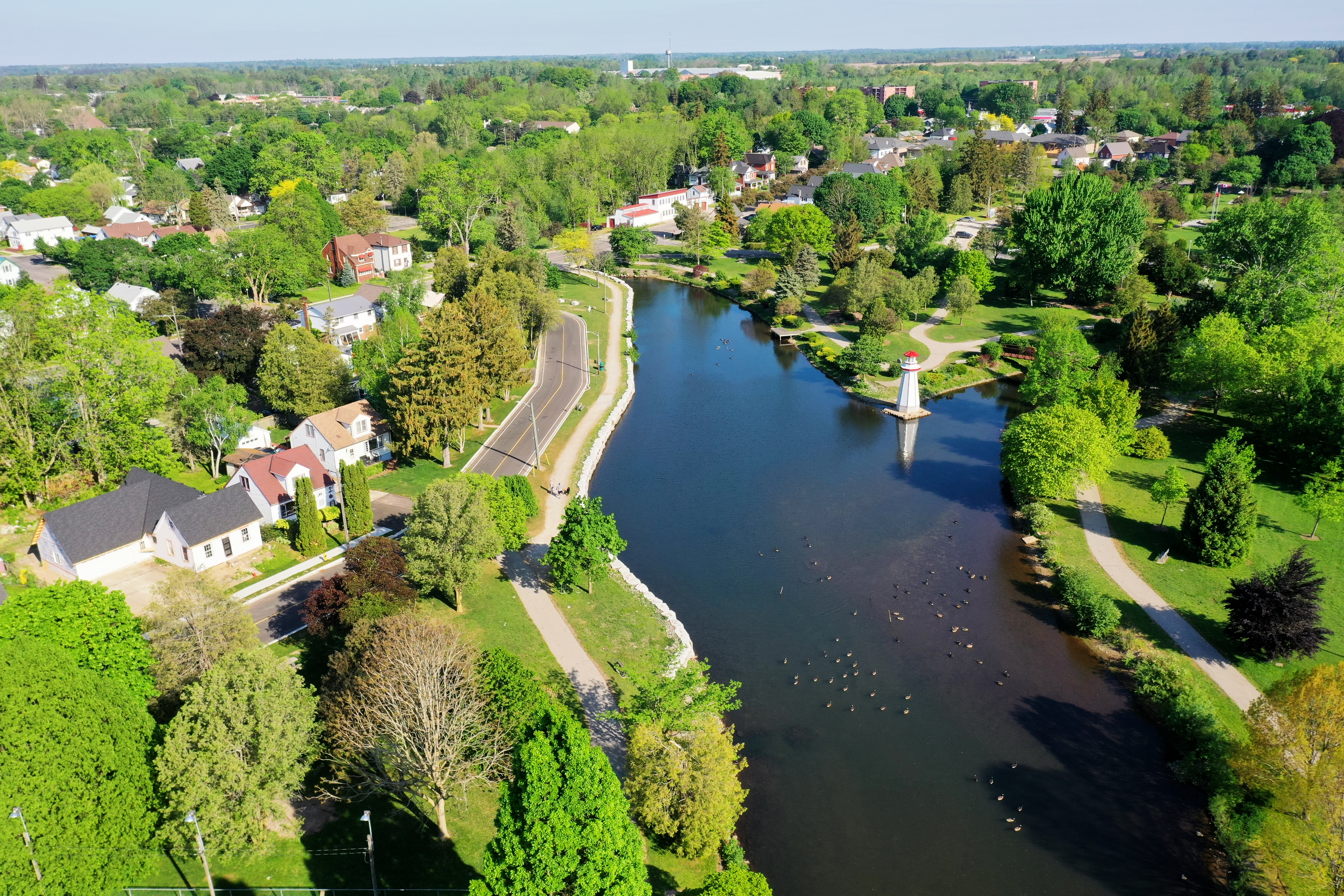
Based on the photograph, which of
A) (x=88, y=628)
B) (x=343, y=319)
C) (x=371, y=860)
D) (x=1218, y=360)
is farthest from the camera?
(x=343, y=319)

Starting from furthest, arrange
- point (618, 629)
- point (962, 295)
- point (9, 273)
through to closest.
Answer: point (9, 273) < point (962, 295) < point (618, 629)

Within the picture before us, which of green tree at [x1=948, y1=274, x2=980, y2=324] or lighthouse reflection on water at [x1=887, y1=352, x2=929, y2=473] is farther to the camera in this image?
green tree at [x1=948, y1=274, x2=980, y2=324]

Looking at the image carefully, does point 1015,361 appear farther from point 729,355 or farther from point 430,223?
point 430,223

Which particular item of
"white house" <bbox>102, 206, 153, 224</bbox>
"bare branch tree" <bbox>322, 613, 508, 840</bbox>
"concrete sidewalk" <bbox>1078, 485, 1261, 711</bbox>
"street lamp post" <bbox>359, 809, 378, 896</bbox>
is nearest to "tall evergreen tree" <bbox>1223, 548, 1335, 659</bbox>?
"concrete sidewalk" <bbox>1078, 485, 1261, 711</bbox>

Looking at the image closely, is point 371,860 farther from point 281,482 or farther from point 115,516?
point 115,516

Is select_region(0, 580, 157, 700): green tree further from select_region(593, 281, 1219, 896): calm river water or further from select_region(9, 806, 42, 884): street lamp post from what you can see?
select_region(593, 281, 1219, 896): calm river water

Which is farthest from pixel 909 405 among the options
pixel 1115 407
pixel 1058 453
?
Answer: pixel 1058 453
